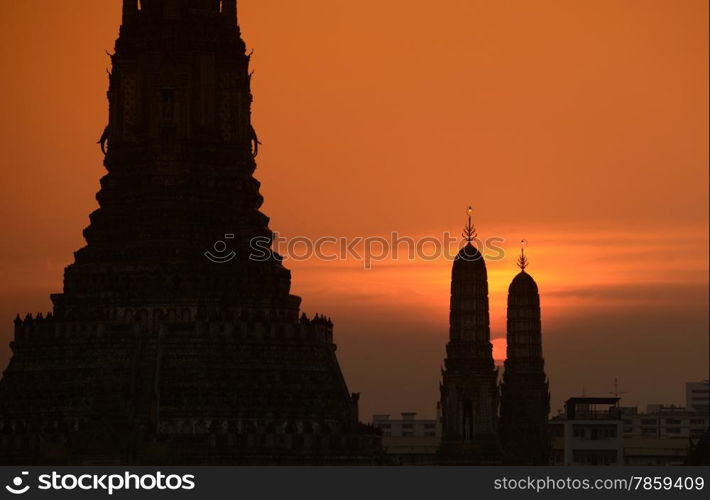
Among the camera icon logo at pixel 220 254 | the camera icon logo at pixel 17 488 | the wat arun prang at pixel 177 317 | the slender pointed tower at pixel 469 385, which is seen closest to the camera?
the camera icon logo at pixel 17 488

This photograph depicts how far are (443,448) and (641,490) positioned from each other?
82.1m

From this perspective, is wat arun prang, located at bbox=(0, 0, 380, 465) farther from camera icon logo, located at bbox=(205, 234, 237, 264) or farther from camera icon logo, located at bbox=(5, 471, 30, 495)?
camera icon logo, located at bbox=(5, 471, 30, 495)

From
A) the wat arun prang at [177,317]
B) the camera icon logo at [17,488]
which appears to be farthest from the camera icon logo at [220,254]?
the camera icon logo at [17,488]

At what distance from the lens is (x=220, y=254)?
15750 cm

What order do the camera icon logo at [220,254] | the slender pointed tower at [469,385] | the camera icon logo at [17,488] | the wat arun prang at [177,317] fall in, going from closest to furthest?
1. the camera icon logo at [17,488]
2. the wat arun prang at [177,317]
3. the camera icon logo at [220,254]
4. the slender pointed tower at [469,385]

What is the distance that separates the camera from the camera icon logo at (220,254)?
6186 inches

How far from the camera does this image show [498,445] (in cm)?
19412

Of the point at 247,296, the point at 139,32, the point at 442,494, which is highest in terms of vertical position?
the point at 139,32

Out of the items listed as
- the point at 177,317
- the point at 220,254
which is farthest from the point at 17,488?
the point at 220,254

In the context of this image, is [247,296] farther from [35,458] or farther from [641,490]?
[641,490]

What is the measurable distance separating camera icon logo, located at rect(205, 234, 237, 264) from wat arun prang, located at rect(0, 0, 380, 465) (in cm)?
27

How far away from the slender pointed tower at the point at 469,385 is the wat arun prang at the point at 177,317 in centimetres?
3713

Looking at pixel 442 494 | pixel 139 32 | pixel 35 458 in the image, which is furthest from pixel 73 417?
pixel 442 494

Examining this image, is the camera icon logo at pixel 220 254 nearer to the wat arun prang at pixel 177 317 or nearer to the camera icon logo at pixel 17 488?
the wat arun prang at pixel 177 317
